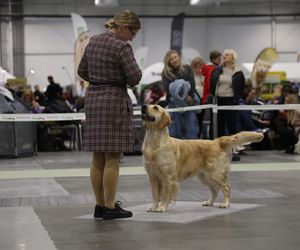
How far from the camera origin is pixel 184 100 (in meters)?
9.53

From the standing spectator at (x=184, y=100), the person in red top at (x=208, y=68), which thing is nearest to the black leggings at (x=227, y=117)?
the standing spectator at (x=184, y=100)

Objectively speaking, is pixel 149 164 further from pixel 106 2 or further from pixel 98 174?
pixel 106 2

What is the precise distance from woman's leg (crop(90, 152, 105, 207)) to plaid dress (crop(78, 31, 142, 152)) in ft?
0.37

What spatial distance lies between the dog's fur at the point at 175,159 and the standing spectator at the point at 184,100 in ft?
12.3

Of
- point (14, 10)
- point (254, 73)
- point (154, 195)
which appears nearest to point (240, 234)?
point (154, 195)

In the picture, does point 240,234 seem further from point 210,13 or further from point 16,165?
point 210,13

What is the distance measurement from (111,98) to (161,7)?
24.9 metres

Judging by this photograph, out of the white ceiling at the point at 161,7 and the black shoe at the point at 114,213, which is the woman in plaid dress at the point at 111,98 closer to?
the black shoe at the point at 114,213

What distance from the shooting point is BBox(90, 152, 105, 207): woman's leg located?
4.80 meters

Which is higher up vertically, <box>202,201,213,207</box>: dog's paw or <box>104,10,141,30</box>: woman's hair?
<box>104,10,141,30</box>: woman's hair

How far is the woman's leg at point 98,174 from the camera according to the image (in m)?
4.80

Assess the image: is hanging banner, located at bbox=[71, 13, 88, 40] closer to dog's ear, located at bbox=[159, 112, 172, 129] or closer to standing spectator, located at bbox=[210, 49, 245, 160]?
standing spectator, located at bbox=[210, 49, 245, 160]

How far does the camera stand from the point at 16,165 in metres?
9.60

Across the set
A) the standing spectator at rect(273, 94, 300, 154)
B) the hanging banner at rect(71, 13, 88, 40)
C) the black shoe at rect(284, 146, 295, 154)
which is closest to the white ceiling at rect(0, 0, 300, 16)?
the hanging banner at rect(71, 13, 88, 40)
